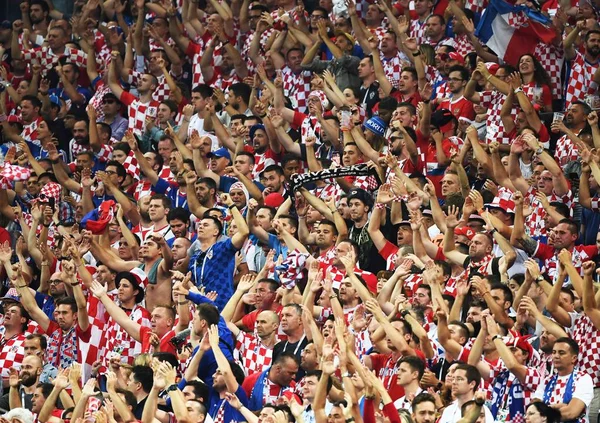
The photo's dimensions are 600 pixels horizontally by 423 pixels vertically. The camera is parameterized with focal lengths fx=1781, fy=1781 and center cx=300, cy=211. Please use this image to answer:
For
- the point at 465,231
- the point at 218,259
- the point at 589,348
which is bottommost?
the point at 218,259

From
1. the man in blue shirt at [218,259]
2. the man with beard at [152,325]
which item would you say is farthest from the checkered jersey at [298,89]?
the man with beard at [152,325]

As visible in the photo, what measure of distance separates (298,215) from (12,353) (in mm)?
2824

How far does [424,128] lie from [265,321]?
3.57 metres

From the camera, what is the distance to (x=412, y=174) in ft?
52.5

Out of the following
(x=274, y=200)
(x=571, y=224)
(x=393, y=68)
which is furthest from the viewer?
(x=393, y=68)

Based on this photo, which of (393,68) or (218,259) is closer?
(218,259)

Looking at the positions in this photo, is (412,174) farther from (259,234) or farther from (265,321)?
(265,321)

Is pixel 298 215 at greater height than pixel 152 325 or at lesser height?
greater

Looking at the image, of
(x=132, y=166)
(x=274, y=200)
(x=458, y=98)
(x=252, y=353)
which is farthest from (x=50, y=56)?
(x=252, y=353)

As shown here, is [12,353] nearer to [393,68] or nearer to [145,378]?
[145,378]

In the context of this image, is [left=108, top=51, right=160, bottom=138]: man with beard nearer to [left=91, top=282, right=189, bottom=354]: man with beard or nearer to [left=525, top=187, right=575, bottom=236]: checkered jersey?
[left=91, top=282, right=189, bottom=354]: man with beard

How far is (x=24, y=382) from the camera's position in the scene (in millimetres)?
14828

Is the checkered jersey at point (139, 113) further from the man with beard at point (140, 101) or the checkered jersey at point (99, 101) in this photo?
the checkered jersey at point (99, 101)

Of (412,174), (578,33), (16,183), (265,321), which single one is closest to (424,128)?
(412,174)
